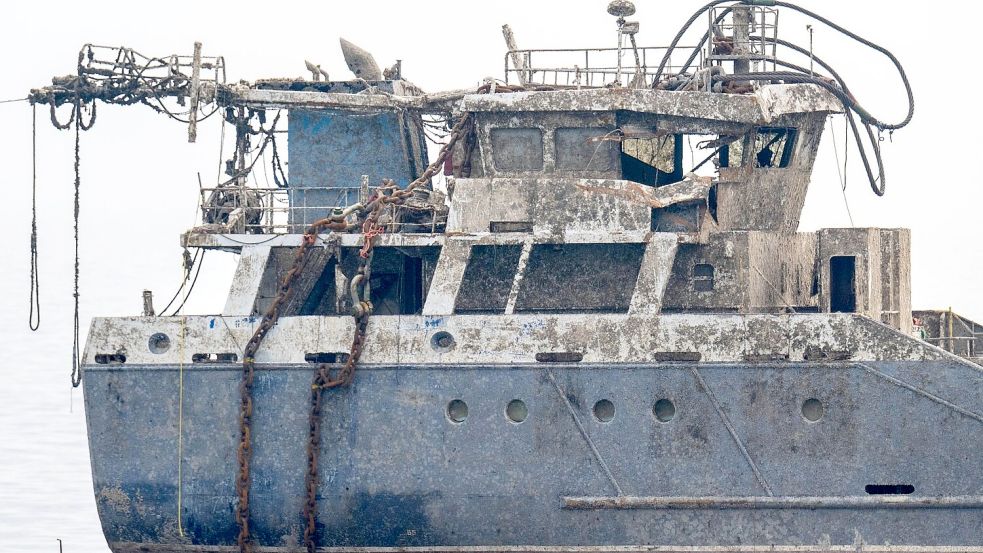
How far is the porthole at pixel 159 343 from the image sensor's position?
20.2 m

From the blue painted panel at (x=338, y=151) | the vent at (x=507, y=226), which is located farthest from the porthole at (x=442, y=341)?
the blue painted panel at (x=338, y=151)

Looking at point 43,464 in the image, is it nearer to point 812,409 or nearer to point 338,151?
point 338,151

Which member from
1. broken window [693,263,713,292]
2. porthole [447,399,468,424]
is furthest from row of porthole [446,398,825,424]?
broken window [693,263,713,292]

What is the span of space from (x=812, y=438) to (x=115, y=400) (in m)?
7.76

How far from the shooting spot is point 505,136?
2119cm

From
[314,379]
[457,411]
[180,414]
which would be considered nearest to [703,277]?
[457,411]

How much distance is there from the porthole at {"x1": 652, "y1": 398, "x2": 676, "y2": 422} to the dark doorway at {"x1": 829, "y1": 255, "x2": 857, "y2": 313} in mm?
2714

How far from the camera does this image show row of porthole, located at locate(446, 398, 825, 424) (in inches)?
765

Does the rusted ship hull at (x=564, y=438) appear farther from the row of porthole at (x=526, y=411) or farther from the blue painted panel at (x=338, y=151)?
the blue painted panel at (x=338, y=151)

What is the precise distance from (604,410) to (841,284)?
3600 millimetres

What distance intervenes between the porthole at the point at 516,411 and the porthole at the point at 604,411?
2.55 feet

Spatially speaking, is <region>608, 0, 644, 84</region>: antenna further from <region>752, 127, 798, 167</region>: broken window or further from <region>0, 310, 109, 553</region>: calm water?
<region>0, 310, 109, 553</region>: calm water

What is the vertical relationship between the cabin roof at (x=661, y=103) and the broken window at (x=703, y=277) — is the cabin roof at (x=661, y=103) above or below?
above

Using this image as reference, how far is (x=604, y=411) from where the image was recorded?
1966 centimetres
